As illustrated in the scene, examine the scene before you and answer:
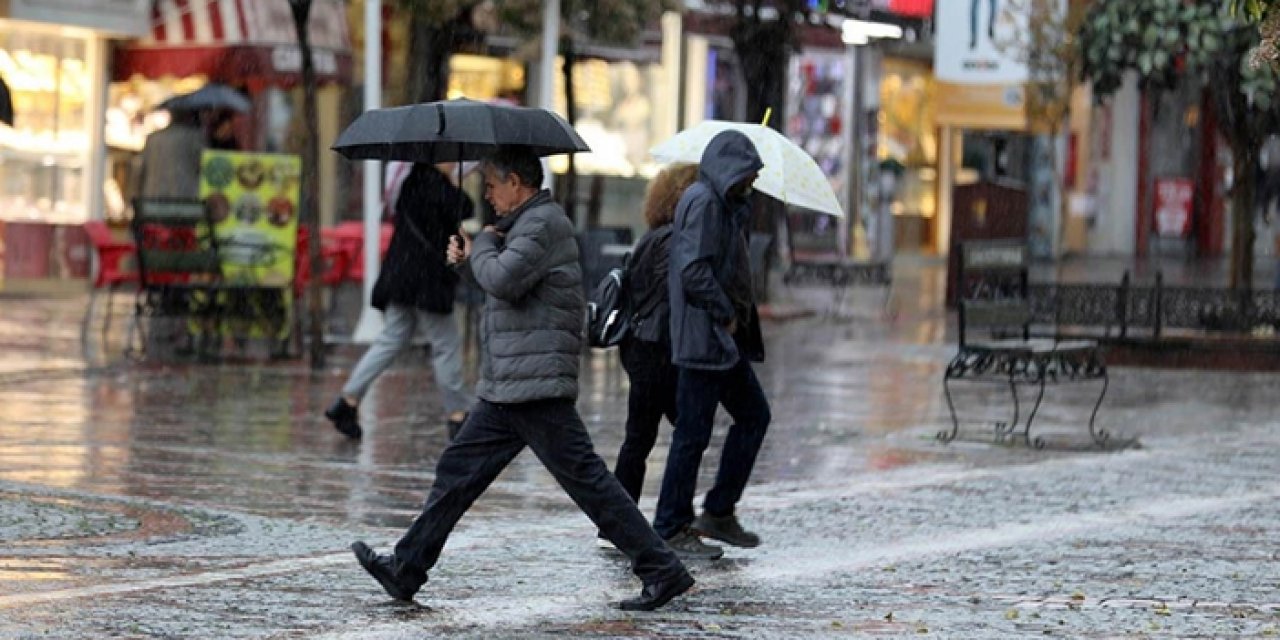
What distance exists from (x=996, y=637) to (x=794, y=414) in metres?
8.18

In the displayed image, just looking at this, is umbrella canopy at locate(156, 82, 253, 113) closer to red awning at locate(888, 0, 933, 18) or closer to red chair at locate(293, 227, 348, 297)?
red chair at locate(293, 227, 348, 297)

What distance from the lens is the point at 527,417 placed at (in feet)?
29.9

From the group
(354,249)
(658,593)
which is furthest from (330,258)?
(658,593)

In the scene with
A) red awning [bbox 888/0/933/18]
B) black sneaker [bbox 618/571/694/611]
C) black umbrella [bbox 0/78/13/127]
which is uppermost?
red awning [bbox 888/0/933/18]

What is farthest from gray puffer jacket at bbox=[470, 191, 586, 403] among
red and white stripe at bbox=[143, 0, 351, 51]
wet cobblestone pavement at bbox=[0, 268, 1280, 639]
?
red and white stripe at bbox=[143, 0, 351, 51]

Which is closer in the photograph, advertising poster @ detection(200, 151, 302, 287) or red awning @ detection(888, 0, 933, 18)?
advertising poster @ detection(200, 151, 302, 287)

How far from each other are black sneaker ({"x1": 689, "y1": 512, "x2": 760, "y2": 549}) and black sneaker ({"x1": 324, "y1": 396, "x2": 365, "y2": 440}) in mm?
4144

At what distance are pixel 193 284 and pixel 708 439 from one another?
9.33m

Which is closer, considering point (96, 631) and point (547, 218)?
point (96, 631)

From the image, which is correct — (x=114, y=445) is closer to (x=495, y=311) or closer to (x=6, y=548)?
(x=6, y=548)

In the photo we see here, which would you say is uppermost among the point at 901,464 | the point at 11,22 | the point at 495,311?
the point at 11,22

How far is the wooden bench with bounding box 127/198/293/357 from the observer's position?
62.8ft

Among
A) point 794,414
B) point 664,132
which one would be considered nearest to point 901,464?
point 794,414

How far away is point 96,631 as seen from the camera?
8258 mm
